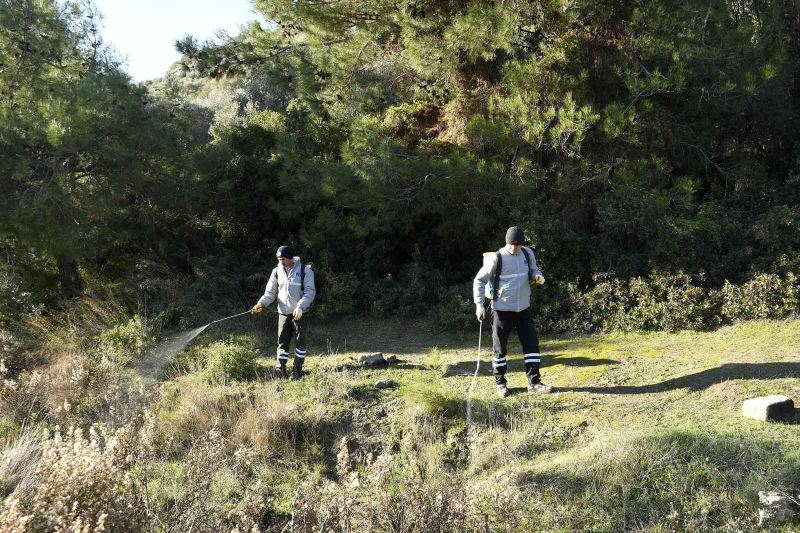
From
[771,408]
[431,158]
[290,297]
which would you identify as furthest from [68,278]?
[771,408]

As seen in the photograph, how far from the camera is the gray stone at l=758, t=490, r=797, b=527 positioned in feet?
14.7

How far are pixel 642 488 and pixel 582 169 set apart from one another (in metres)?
6.27

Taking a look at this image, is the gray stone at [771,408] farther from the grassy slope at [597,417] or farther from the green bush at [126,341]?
the green bush at [126,341]

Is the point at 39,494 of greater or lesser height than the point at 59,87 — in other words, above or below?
below

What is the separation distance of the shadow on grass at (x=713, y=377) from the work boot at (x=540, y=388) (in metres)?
0.19

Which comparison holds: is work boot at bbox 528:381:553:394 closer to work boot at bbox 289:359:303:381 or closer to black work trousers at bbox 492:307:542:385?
black work trousers at bbox 492:307:542:385

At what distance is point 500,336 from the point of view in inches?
277

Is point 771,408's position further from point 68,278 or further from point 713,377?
point 68,278

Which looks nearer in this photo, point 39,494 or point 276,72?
point 39,494

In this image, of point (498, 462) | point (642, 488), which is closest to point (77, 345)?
point (498, 462)

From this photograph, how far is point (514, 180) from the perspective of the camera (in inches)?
401

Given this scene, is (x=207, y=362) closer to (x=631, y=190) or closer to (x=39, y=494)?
(x=39, y=494)

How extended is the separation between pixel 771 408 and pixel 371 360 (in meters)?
4.84

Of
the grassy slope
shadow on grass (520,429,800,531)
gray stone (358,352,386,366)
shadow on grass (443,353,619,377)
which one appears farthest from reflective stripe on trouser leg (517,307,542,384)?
gray stone (358,352,386,366)
